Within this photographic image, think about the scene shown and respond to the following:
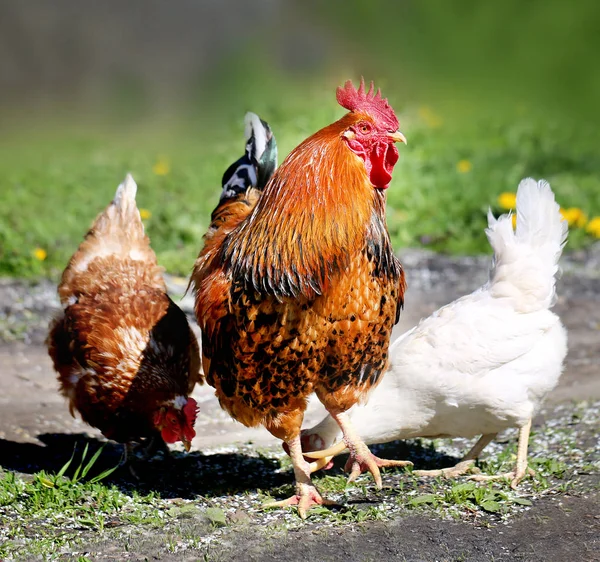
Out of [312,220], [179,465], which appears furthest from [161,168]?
[312,220]

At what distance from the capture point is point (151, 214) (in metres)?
8.97

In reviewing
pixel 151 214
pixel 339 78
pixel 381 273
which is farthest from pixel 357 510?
pixel 339 78

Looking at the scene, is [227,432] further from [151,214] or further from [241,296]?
[151,214]

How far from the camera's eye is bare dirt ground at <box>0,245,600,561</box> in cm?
372

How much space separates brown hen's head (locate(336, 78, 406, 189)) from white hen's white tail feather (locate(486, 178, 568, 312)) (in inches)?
45.6

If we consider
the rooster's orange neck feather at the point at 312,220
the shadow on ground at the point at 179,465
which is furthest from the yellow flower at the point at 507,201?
the rooster's orange neck feather at the point at 312,220

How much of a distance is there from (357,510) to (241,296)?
1.25 m

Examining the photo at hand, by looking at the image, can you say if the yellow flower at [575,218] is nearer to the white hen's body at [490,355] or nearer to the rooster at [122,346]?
the white hen's body at [490,355]

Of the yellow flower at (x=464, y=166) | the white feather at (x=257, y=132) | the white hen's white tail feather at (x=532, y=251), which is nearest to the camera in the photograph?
the white hen's white tail feather at (x=532, y=251)

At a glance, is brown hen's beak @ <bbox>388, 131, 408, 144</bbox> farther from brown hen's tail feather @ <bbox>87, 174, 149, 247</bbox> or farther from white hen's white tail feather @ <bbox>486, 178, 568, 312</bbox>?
brown hen's tail feather @ <bbox>87, 174, 149, 247</bbox>

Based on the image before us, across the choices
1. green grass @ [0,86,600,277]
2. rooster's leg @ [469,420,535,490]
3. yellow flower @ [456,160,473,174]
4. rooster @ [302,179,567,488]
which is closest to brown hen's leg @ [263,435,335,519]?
rooster @ [302,179,567,488]

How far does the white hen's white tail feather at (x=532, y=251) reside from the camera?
475 centimetres

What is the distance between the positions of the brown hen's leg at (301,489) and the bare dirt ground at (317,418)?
0.19 meters

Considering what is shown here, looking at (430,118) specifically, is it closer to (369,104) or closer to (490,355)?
(490,355)
